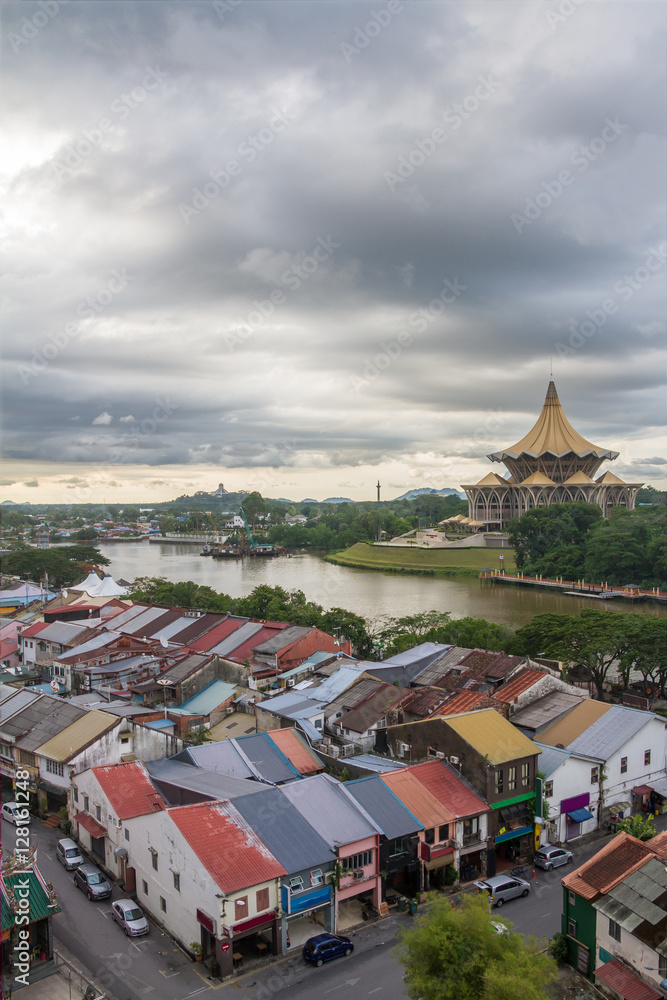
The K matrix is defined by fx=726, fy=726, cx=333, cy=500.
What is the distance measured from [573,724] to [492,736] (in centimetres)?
214

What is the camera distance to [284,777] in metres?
9.46

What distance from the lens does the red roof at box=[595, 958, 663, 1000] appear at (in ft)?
19.2

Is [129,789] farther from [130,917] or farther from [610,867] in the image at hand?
[610,867]

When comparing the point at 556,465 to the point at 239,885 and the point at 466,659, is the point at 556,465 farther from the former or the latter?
the point at 239,885

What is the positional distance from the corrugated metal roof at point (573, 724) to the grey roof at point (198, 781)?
4446 millimetres

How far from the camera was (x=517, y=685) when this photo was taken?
463 inches

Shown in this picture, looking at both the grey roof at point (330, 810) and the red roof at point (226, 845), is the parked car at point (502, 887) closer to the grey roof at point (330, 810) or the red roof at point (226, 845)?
the grey roof at point (330, 810)

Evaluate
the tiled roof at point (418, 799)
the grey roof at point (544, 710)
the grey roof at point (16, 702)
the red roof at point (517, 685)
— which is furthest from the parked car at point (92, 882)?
the red roof at point (517, 685)

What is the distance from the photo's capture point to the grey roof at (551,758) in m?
9.09

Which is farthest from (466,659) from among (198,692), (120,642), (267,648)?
(120,642)

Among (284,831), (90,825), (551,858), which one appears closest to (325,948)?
(284,831)

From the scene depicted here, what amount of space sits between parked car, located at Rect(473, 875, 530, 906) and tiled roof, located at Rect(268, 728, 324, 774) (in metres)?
2.71

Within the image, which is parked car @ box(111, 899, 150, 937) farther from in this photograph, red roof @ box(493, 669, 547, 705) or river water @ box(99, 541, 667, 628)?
river water @ box(99, 541, 667, 628)

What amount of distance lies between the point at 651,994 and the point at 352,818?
313 cm
